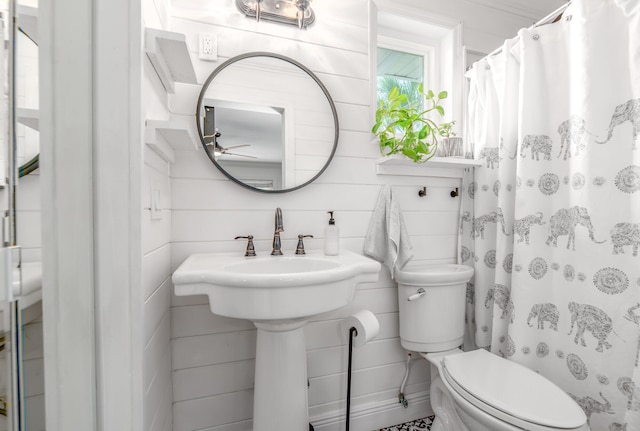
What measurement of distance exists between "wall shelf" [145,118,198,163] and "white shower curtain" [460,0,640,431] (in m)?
1.38

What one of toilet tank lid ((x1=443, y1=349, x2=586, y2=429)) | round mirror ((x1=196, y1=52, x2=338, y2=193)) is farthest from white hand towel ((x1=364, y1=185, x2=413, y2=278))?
toilet tank lid ((x1=443, y1=349, x2=586, y2=429))

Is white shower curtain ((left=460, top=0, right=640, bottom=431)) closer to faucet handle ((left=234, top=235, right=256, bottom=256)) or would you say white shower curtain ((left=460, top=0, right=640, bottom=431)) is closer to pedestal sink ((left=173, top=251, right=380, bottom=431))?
pedestal sink ((left=173, top=251, right=380, bottom=431))

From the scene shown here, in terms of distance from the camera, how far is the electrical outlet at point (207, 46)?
122cm

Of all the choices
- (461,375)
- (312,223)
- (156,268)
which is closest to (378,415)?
(461,375)

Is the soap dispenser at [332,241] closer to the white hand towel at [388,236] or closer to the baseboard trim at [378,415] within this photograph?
the white hand towel at [388,236]

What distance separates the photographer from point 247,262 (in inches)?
45.0

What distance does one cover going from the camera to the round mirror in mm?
1254

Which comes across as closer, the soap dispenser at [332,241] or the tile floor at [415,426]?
the soap dispenser at [332,241]

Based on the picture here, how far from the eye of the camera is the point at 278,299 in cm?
84

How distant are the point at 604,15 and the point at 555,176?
1.92ft

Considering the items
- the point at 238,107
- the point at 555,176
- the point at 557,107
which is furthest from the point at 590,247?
the point at 238,107

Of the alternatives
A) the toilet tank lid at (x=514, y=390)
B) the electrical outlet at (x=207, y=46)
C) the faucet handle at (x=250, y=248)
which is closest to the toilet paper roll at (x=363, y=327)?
the toilet tank lid at (x=514, y=390)

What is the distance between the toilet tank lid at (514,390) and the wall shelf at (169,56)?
1.48 m

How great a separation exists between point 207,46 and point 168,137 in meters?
0.51
